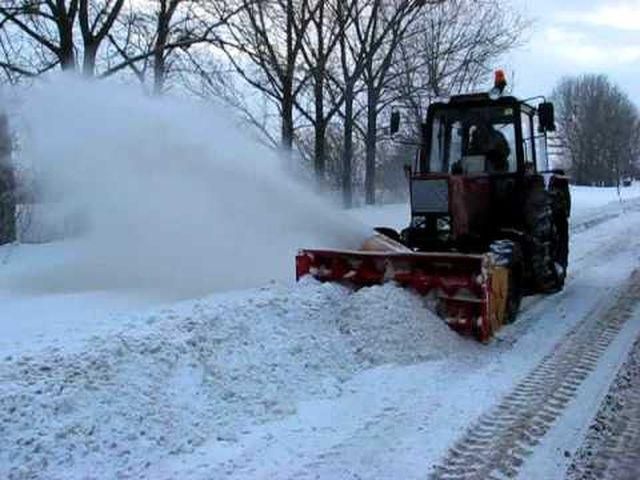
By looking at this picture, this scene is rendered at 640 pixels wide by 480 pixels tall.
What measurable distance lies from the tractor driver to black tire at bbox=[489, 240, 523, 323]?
1.26m

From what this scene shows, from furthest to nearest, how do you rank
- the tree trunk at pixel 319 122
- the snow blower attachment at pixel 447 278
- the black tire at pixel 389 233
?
the tree trunk at pixel 319 122, the black tire at pixel 389 233, the snow blower attachment at pixel 447 278

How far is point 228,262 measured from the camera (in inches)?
431

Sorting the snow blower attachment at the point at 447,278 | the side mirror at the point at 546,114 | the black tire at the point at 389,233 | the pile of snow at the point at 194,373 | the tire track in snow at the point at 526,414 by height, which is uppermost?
the side mirror at the point at 546,114

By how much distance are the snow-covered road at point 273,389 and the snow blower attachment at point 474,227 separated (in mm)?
324

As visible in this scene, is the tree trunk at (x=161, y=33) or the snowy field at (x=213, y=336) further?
the tree trunk at (x=161, y=33)

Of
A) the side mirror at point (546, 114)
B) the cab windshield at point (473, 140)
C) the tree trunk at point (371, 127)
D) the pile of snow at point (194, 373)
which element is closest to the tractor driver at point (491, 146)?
the cab windshield at point (473, 140)

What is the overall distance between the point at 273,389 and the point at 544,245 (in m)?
5.43

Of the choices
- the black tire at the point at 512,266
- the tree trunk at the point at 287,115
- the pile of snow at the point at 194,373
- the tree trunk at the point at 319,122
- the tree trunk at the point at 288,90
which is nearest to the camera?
the pile of snow at the point at 194,373

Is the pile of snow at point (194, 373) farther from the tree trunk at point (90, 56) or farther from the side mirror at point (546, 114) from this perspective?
the tree trunk at point (90, 56)

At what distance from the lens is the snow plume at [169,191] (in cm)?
980

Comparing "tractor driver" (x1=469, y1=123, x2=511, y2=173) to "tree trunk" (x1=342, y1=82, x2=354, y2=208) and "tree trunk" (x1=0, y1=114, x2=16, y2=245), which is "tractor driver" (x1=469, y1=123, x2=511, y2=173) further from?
"tree trunk" (x1=342, y1=82, x2=354, y2=208)

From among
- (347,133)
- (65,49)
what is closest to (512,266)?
(65,49)

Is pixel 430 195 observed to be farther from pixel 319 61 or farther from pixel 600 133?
pixel 600 133

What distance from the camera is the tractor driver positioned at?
9.91 metres
